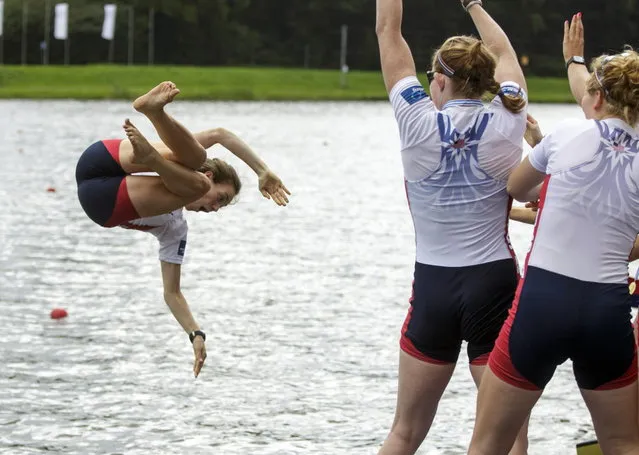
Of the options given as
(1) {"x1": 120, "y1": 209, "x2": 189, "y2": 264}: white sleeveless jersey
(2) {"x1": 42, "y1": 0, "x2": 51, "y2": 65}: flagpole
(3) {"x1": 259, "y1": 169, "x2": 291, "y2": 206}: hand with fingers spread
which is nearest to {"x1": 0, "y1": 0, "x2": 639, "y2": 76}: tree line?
(2) {"x1": 42, "y1": 0, "x2": 51, "y2": 65}: flagpole

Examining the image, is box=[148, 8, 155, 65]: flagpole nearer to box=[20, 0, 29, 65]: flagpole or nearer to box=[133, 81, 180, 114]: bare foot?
box=[20, 0, 29, 65]: flagpole

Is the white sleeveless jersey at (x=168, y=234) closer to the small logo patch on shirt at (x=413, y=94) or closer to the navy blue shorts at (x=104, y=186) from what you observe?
the navy blue shorts at (x=104, y=186)

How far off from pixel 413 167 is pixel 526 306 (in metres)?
0.88

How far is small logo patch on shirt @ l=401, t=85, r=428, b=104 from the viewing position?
5.77 meters

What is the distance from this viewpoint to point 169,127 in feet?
22.1

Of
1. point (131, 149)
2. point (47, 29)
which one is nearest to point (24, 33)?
point (47, 29)

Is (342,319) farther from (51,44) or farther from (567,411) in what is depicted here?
(51,44)

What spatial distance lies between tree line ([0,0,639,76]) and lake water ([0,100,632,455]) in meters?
78.2

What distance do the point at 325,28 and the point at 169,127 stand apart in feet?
336

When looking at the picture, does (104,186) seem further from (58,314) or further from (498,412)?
(58,314)

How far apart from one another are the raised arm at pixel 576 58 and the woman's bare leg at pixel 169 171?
193cm

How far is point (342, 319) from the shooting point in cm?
1225

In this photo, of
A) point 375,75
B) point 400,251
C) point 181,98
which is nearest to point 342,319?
point 400,251

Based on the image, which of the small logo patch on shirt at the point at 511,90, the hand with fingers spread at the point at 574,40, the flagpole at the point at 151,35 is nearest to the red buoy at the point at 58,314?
the hand with fingers spread at the point at 574,40
